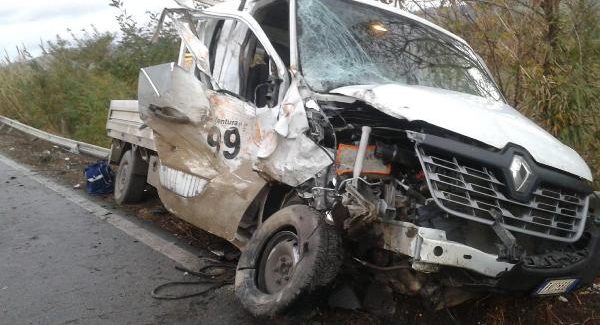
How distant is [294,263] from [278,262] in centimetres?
19

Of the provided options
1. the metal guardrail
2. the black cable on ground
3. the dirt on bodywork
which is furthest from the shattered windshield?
the metal guardrail

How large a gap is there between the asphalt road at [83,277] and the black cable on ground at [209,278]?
0.20 ft

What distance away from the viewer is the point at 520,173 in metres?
2.74

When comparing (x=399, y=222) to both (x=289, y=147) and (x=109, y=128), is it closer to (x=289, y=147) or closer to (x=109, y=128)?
(x=289, y=147)

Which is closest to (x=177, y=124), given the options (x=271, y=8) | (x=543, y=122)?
(x=271, y=8)

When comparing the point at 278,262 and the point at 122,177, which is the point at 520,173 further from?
the point at 122,177

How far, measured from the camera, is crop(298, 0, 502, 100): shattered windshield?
140 inches

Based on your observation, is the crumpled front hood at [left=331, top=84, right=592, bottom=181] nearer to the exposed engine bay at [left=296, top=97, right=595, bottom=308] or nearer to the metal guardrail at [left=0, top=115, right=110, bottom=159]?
the exposed engine bay at [left=296, top=97, right=595, bottom=308]

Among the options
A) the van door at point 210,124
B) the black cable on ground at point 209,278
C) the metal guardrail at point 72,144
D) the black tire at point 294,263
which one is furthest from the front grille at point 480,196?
the metal guardrail at point 72,144

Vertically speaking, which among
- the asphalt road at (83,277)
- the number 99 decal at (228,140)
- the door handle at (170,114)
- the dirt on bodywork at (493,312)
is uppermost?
the door handle at (170,114)

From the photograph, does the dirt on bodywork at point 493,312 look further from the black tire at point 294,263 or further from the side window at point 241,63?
the side window at point 241,63

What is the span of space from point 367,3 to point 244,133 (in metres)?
1.44

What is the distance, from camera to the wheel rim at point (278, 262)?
315 cm

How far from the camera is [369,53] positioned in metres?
3.73
